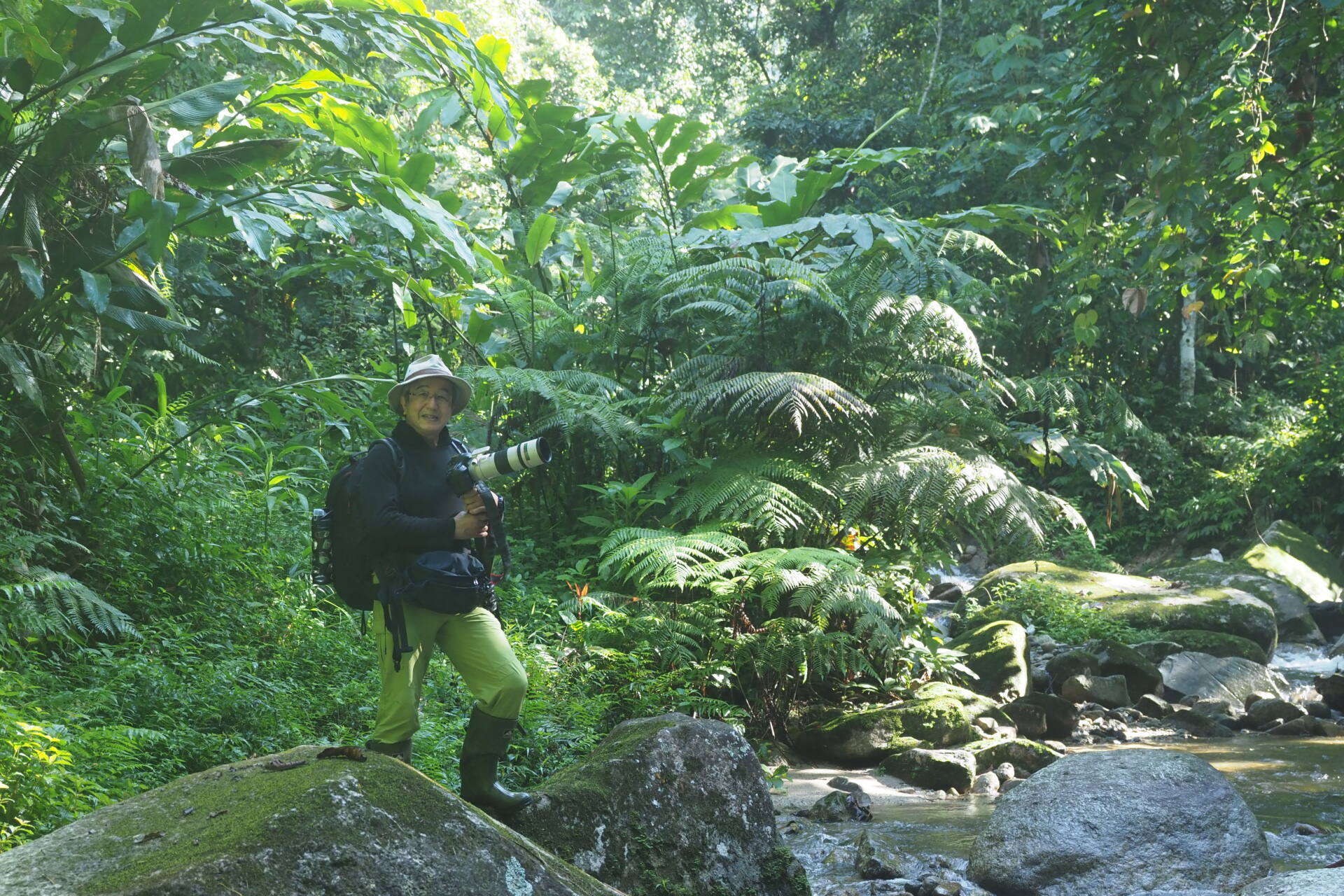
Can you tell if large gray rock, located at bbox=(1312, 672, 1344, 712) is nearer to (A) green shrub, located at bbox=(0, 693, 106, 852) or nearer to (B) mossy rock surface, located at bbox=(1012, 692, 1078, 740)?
(B) mossy rock surface, located at bbox=(1012, 692, 1078, 740)

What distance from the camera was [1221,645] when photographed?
1024 cm

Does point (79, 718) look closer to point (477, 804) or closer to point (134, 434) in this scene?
point (477, 804)

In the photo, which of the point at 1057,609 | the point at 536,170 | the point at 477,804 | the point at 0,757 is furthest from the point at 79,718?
the point at 1057,609

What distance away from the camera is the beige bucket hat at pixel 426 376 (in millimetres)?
3816

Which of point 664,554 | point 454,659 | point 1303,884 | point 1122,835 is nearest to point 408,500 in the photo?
point 454,659

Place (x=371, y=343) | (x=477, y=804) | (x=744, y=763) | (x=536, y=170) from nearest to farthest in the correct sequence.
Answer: (x=477, y=804), (x=744, y=763), (x=536, y=170), (x=371, y=343)

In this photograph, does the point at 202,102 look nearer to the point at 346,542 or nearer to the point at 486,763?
the point at 346,542

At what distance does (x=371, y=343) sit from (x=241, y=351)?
1.60m

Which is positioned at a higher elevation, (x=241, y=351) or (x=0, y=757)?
(x=241, y=351)

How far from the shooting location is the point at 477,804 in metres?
3.86

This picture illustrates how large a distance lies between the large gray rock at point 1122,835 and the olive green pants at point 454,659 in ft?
8.33

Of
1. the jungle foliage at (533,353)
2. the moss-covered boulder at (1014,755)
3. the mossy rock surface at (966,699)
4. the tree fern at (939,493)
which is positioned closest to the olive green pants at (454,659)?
the jungle foliage at (533,353)

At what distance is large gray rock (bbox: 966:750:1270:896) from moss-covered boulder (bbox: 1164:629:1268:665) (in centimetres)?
546

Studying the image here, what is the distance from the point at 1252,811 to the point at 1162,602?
5744 mm
